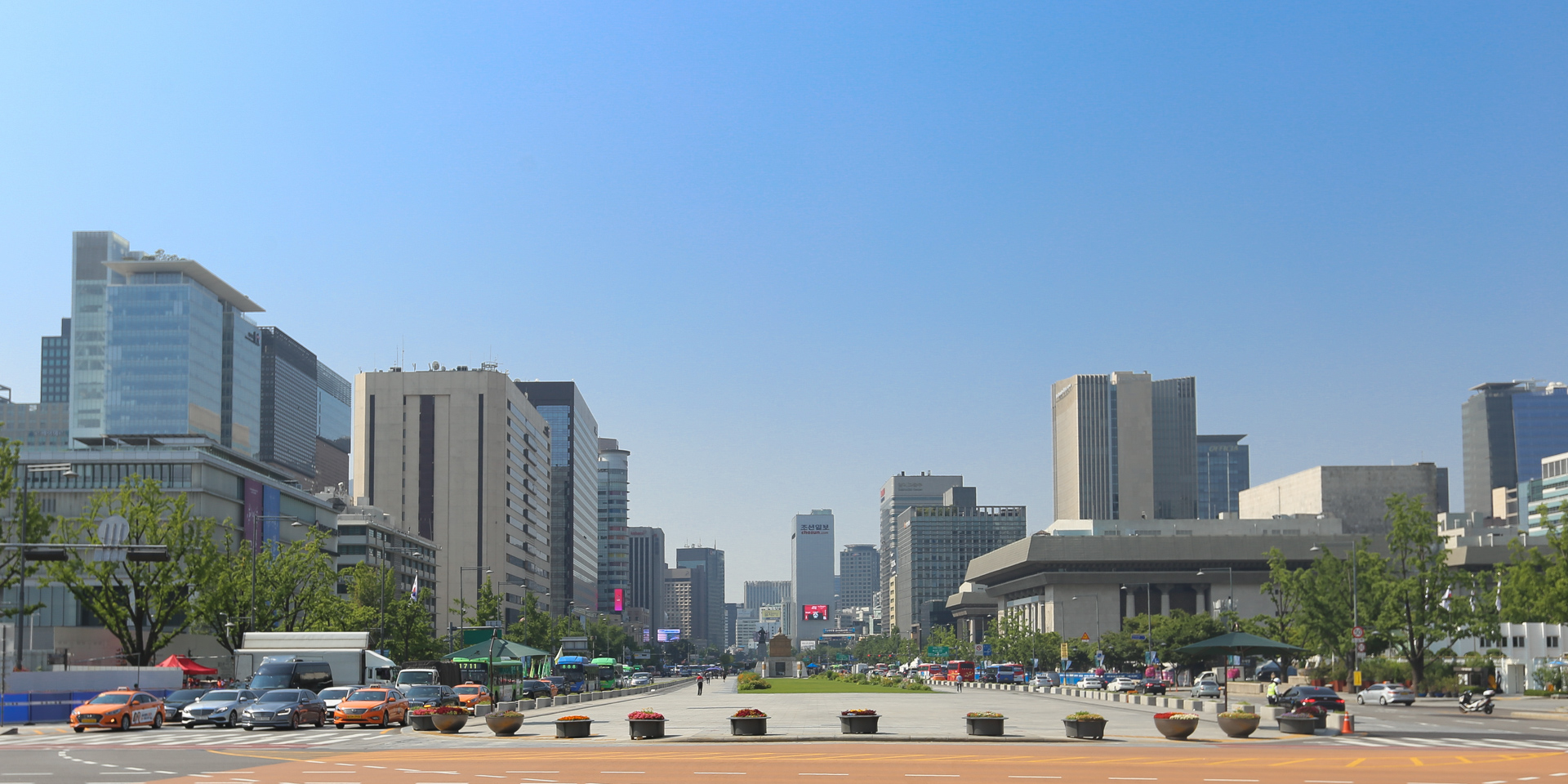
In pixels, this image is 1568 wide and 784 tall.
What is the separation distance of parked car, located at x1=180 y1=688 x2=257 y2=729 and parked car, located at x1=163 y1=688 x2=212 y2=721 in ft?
8.12

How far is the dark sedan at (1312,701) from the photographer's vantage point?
1820 inches

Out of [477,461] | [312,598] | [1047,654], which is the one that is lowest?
[1047,654]

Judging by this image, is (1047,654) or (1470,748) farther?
(1047,654)

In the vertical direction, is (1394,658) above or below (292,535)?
below

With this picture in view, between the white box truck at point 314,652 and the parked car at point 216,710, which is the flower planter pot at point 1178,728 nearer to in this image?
the parked car at point 216,710

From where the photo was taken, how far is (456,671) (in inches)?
3556

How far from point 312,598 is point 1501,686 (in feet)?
282

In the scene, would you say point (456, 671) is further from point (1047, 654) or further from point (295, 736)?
point (1047, 654)

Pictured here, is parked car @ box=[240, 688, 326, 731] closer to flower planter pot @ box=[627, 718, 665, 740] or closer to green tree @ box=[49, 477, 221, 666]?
flower planter pot @ box=[627, 718, 665, 740]

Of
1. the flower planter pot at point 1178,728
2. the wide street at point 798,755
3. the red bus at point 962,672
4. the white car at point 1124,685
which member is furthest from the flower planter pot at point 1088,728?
the red bus at point 962,672

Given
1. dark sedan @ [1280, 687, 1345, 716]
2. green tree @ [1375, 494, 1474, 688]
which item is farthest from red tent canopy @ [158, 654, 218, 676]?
green tree @ [1375, 494, 1474, 688]

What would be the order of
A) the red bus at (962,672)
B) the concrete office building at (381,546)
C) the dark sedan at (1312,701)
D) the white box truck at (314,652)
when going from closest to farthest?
the dark sedan at (1312,701), the white box truck at (314,652), the red bus at (962,672), the concrete office building at (381,546)

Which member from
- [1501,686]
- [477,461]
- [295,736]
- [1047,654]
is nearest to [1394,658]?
[1501,686]

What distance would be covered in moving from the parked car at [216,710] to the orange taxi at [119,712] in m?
1.18
